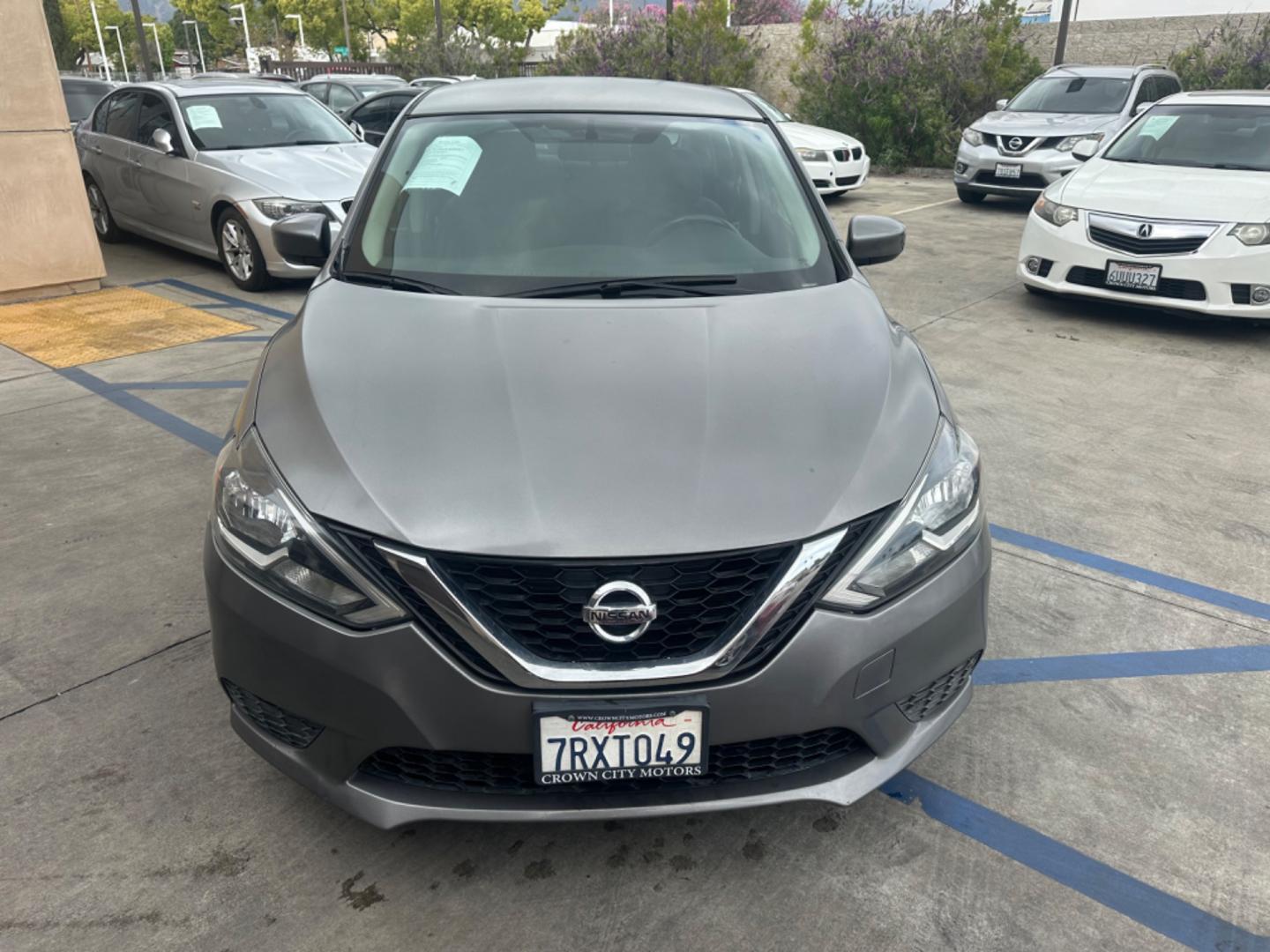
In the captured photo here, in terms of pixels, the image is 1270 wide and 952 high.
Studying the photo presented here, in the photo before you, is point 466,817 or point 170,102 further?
point 170,102

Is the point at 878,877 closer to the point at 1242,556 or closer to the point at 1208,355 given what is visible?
the point at 1242,556

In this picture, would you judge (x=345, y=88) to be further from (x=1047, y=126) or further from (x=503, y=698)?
(x=503, y=698)

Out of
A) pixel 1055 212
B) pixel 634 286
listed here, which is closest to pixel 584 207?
pixel 634 286

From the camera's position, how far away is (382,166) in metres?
3.25

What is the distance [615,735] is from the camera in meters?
1.77

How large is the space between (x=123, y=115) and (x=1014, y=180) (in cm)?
938

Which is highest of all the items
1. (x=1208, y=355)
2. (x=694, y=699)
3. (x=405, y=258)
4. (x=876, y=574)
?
(x=405, y=258)

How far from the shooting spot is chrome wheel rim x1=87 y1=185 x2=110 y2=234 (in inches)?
362

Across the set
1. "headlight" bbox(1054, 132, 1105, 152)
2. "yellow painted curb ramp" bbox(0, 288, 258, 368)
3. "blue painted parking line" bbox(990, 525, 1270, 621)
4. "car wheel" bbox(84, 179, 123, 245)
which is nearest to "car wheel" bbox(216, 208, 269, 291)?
"yellow painted curb ramp" bbox(0, 288, 258, 368)

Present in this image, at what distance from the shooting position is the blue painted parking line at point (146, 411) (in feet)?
14.9

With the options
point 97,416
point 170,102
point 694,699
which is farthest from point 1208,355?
point 170,102

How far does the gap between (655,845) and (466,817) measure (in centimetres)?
55

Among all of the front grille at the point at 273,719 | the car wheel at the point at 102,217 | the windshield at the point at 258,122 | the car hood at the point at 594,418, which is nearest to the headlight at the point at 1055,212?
the car hood at the point at 594,418

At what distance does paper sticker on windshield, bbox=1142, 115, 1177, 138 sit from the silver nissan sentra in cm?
636
